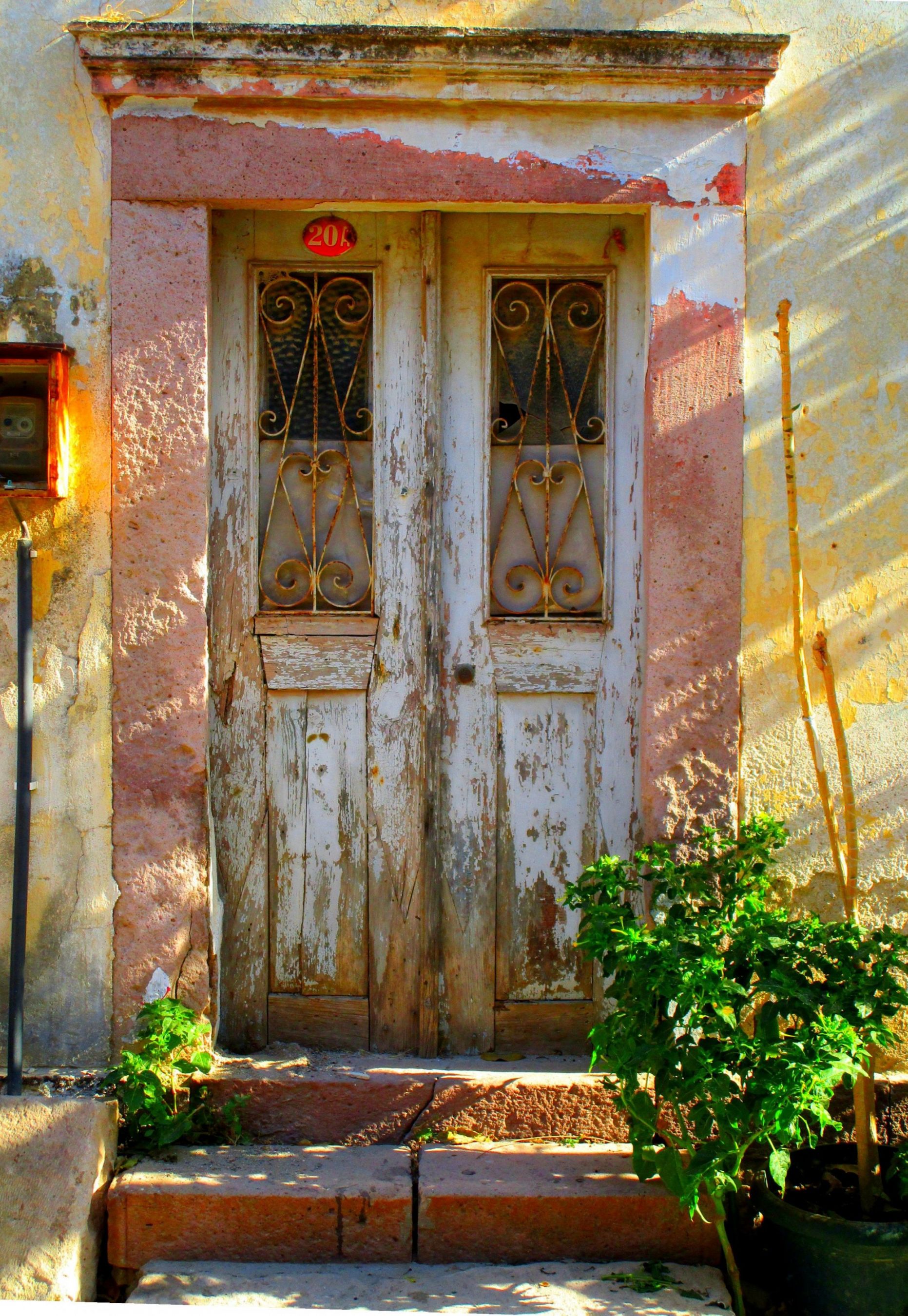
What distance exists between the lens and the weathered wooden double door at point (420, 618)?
134 inches

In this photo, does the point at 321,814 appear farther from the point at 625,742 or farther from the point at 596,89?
Answer: the point at 596,89

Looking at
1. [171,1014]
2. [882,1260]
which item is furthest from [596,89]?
[882,1260]

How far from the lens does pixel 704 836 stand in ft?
10.2

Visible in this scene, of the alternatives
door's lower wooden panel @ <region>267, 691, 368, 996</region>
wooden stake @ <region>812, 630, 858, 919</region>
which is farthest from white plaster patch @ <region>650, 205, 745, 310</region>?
door's lower wooden panel @ <region>267, 691, 368, 996</region>

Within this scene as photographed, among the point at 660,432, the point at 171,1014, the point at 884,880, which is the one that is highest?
the point at 660,432

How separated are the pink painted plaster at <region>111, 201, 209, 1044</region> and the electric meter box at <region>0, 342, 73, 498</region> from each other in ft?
0.49

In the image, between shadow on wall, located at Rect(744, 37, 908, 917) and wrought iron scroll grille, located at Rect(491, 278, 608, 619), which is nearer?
shadow on wall, located at Rect(744, 37, 908, 917)

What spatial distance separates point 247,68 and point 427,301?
31.5 inches

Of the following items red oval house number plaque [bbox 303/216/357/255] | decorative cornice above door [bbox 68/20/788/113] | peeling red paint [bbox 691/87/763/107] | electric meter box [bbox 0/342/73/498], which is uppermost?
decorative cornice above door [bbox 68/20/788/113]

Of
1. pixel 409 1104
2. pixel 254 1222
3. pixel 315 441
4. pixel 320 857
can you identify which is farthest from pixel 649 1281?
pixel 315 441

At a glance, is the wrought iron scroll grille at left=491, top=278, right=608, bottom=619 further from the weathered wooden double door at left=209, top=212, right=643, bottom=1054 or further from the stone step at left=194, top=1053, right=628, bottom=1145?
the stone step at left=194, top=1053, right=628, bottom=1145

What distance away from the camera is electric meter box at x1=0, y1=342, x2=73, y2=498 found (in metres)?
3.10

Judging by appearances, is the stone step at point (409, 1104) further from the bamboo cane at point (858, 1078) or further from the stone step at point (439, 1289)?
the bamboo cane at point (858, 1078)

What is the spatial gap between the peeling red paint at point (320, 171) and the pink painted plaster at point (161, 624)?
0.44 feet
